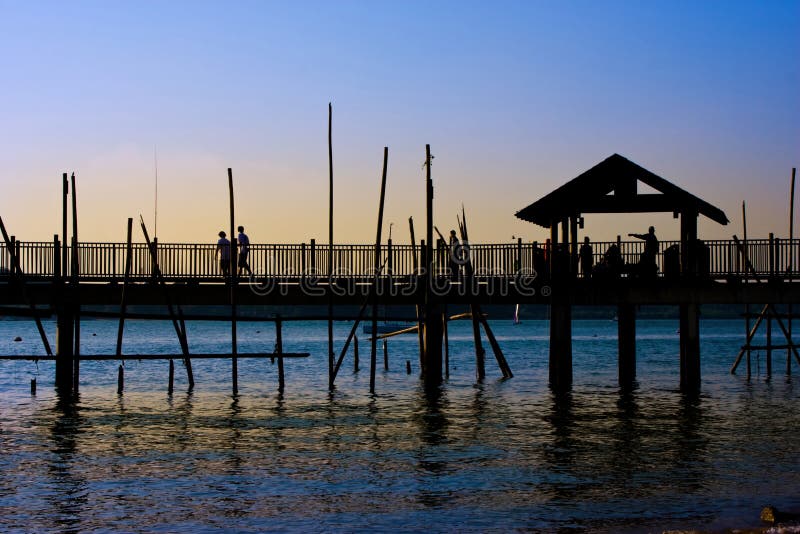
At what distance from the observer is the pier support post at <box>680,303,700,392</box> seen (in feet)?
126

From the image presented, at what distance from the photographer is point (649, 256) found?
37.0 meters

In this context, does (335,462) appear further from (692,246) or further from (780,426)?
(692,246)


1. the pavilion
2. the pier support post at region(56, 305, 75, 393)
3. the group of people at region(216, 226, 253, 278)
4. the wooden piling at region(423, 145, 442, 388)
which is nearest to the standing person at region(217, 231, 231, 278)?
the group of people at region(216, 226, 253, 278)

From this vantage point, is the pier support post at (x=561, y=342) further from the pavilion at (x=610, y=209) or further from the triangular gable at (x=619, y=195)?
the triangular gable at (x=619, y=195)

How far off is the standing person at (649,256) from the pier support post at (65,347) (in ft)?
60.6

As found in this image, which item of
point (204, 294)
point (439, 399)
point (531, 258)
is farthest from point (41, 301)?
point (531, 258)

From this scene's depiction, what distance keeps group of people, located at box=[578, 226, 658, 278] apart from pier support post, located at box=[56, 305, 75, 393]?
16741 millimetres

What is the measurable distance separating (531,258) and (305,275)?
755cm

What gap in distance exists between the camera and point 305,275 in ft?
126

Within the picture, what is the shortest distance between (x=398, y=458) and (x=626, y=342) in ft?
64.7

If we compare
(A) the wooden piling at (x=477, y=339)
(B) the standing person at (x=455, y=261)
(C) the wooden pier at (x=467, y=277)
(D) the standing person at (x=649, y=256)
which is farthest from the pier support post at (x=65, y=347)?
(D) the standing person at (x=649, y=256)

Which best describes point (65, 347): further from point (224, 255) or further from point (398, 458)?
point (398, 458)

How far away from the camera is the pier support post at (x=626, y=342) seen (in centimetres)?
4181

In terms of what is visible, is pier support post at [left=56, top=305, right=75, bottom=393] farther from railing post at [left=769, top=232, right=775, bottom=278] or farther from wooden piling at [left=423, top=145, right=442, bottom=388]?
railing post at [left=769, top=232, right=775, bottom=278]
